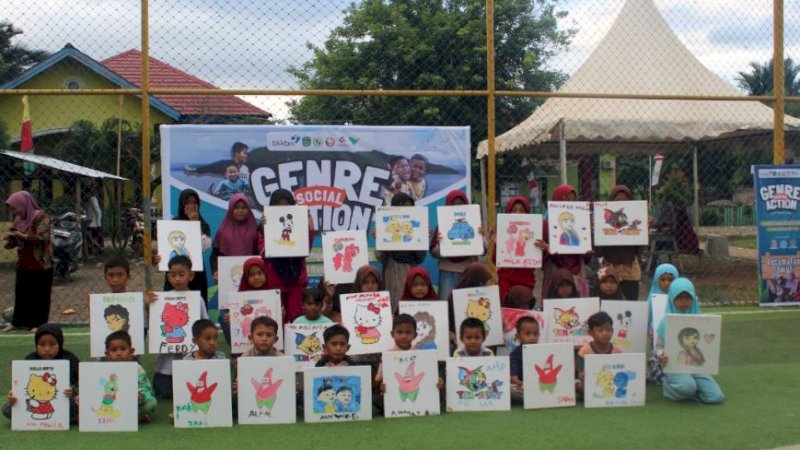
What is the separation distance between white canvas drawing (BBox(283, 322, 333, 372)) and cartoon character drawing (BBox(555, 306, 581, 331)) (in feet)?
5.65

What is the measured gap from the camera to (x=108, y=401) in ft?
16.8

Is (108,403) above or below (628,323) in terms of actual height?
below

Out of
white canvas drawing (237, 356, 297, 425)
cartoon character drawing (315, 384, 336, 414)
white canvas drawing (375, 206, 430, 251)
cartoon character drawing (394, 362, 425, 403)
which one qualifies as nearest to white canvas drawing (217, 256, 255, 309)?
white canvas drawing (375, 206, 430, 251)

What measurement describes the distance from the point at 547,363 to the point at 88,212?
12.5 meters

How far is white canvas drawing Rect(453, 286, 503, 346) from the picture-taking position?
619cm

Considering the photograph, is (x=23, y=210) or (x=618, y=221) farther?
(x=23, y=210)

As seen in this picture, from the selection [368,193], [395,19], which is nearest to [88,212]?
[395,19]

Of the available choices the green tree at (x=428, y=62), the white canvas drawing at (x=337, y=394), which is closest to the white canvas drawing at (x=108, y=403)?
the white canvas drawing at (x=337, y=394)

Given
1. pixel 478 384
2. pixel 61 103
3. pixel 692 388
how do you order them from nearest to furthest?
1. pixel 478 384
2. pixel 692 388
3. pixel 61 103

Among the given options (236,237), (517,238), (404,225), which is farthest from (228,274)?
(517,238)

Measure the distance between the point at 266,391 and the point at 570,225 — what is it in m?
2.85

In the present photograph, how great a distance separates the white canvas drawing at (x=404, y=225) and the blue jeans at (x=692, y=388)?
6.81 feet

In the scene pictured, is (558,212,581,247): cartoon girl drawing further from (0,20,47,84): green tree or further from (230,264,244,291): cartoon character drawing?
(0,20,47,84): green tree

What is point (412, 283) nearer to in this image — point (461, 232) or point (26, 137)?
point (461, 232)
